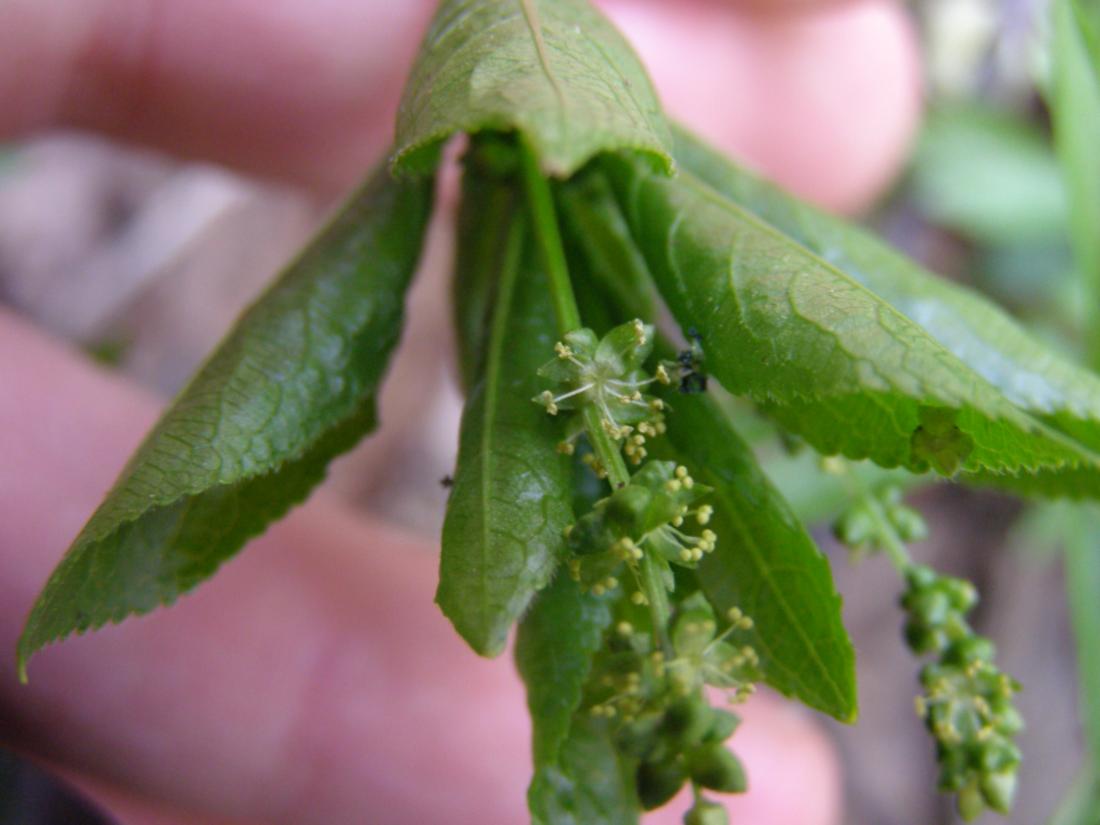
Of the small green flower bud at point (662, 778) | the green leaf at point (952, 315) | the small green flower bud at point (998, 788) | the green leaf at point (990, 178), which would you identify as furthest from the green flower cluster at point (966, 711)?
the green leaf at point (990, 178)

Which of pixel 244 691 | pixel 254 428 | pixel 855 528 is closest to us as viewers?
pixel 254 428

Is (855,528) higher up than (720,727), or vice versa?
(720,727)

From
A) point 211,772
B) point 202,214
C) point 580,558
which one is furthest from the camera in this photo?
point 202,214

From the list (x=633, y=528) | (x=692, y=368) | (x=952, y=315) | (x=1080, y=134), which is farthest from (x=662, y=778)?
(x=1080, y=134)

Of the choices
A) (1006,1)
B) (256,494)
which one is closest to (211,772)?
(256,494)

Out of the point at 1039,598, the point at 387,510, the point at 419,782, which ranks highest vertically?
the point at 419,782

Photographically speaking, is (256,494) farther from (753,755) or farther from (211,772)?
(753,755)

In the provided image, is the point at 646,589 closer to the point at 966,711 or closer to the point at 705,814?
the point at 705,814
